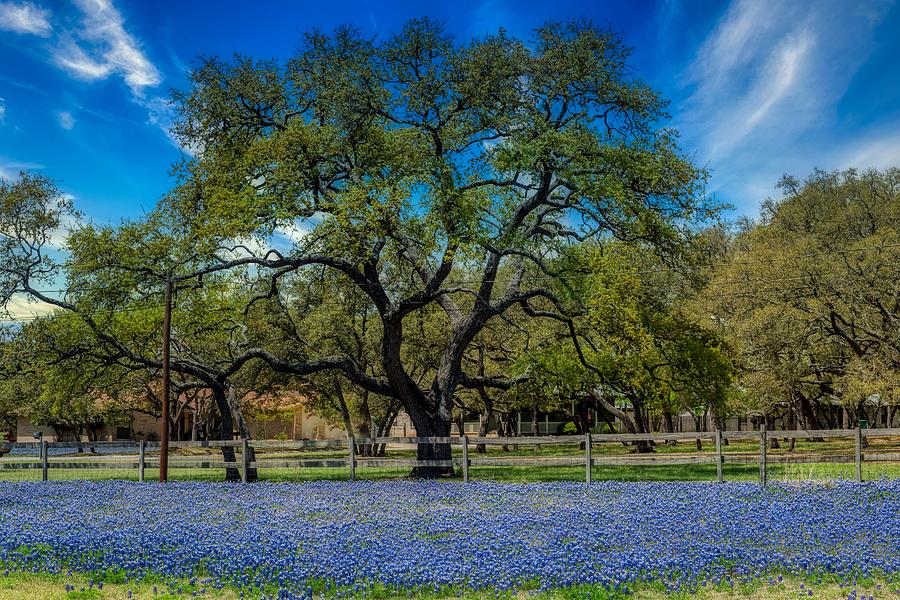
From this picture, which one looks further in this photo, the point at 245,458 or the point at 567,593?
the point at 245,458

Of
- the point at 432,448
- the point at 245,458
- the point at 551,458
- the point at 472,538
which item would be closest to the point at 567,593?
the point at 472,538

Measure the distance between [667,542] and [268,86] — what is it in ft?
70.6

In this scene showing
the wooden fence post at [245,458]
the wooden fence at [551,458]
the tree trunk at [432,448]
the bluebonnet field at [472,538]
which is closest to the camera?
the bluebonnet field at [472,538]

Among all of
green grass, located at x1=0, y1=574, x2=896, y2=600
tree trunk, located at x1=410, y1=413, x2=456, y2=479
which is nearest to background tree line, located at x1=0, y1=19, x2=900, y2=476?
tree trunk, located at x1=410, y1=413, x2=456, y2=479

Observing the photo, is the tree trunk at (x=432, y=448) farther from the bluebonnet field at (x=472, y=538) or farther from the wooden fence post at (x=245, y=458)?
the bluebonnet field at (x=472, y=538)

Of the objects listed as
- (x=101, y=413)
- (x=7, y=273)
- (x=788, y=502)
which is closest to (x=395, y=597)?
(x=788, y=502)

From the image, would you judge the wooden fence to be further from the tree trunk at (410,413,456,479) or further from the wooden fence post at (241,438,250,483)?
the tree trunk at (410,413,456,479)

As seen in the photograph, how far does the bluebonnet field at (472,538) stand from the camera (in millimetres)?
8711

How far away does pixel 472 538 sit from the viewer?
10805 millimetres

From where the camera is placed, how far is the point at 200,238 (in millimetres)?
23359

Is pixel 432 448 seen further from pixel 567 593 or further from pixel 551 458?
pixel 567 593

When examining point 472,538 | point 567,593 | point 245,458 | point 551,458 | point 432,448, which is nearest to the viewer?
point 567,593

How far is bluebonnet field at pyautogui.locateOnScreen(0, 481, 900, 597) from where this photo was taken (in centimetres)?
871

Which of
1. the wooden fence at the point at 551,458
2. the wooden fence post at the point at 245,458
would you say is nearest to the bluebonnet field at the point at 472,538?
the wooden fence at the point at 551,458
